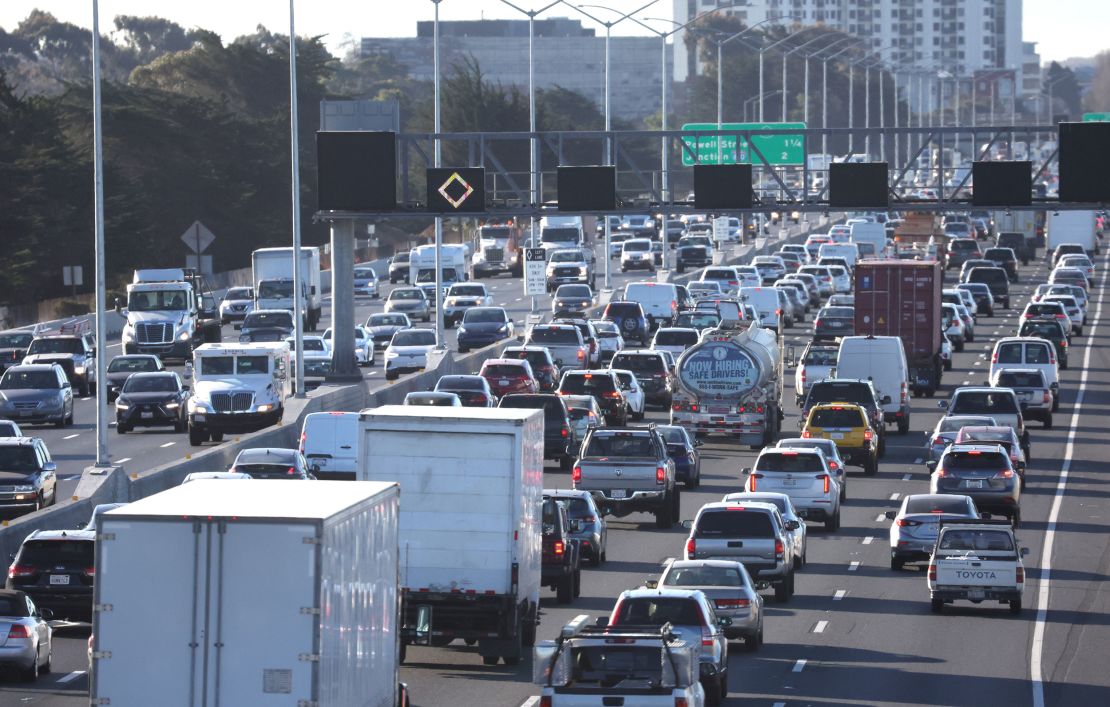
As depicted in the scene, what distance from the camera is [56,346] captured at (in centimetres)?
6469

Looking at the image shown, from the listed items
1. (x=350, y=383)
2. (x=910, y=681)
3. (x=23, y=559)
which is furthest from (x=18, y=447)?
(x=910, y=681)

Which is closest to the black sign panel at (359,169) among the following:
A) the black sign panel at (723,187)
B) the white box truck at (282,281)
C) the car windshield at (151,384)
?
the car windshield at (151,384)

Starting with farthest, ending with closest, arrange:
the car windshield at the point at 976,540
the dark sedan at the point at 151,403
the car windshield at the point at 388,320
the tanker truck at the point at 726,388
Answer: the car windshield at the point at 388,320
the dark sedan at the point at 151,403
the tanker truck at the point at 726,388
the car windshield at the point at 976,540

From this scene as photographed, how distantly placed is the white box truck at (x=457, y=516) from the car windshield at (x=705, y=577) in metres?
2.33

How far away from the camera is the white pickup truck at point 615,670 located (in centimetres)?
1959

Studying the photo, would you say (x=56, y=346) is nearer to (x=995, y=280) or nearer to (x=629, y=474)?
(x=629, y=474)

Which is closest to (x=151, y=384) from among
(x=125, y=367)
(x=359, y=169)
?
(x=125, y=367)

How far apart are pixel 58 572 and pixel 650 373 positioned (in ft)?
108

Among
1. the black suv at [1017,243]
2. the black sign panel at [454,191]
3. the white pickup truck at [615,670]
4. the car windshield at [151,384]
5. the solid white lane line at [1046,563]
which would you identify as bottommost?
the solid white lane line at [1046,563]

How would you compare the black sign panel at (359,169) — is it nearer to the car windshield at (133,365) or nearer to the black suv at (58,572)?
the car windshield at (133,365)

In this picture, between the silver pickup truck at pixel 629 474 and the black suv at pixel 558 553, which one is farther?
the silver pickup truck at pixel 629 474

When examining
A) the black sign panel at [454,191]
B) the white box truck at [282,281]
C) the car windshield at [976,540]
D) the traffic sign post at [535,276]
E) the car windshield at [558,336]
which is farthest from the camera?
the white box truck at [282,281]

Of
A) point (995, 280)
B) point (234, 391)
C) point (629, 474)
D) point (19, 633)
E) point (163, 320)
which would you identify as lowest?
point (19, 633)

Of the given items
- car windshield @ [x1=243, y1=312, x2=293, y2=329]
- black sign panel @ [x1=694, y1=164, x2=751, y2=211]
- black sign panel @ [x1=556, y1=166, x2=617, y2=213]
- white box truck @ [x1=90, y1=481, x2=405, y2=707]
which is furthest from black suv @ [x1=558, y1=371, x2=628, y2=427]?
white box truck @ [x1=90, y1=481, x2=405, y2=707]
